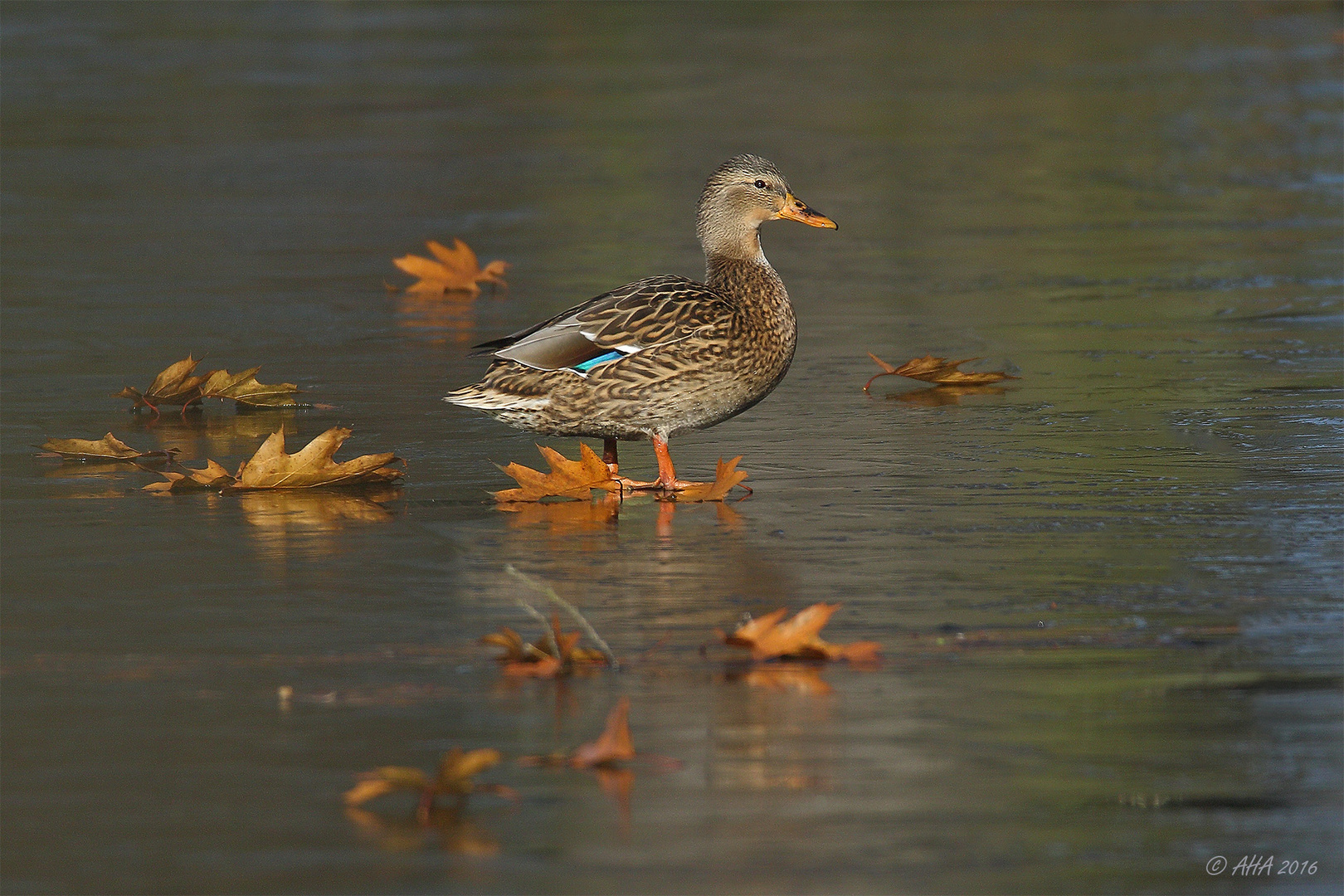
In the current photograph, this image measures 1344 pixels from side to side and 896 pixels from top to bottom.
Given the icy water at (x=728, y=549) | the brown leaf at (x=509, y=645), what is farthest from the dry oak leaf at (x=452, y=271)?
the brown leaf at (x=509, y=645)

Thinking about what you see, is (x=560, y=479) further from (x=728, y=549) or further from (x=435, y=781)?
(x=435, y=781)

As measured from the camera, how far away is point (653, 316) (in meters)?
7.70

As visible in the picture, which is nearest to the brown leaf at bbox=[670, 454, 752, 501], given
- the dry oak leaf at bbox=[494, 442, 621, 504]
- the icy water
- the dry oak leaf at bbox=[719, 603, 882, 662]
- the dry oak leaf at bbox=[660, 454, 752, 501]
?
the dry oak leaf at bbox=[660, 454, 752, 501]

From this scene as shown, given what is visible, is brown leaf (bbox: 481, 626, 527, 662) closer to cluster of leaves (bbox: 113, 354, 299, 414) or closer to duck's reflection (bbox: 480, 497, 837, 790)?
duck's reflection (bbox: 480, 497, 837, 790)

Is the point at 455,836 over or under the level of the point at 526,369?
under

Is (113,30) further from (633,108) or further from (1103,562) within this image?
(1103,562)

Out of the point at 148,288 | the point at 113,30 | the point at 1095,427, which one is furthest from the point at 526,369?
the point at 113,30

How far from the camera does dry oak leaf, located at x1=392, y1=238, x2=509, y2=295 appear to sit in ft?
40.7

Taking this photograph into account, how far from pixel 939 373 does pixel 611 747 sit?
5.06m

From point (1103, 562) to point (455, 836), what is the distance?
8.79 ft

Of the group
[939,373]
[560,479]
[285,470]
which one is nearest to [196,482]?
[285,470]

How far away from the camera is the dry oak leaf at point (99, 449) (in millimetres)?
7957

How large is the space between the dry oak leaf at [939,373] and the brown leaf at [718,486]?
1996 millimetres

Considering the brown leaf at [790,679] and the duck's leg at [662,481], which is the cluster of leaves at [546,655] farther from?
the duck's leg at [662,481]
